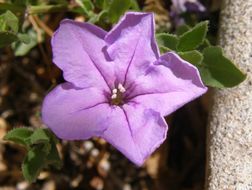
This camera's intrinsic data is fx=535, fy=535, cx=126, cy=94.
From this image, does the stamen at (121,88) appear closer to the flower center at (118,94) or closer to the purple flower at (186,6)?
the flower center at (118,94)

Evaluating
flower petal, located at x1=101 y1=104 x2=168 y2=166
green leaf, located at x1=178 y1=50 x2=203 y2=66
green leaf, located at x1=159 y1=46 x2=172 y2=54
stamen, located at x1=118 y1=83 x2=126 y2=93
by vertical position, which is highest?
green leaf, located at x1=159 y1=46 x2=172 y2=54

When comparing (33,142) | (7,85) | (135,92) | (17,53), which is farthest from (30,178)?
(7,85)

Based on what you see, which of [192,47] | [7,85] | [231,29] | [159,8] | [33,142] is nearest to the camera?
[33,142]

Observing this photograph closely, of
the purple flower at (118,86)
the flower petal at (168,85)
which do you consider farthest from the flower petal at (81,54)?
the flower petal at (168,85)

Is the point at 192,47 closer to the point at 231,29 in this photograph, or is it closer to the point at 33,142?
the point at 231,29

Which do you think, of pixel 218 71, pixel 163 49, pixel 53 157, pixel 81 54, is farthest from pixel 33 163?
pixel 218 71

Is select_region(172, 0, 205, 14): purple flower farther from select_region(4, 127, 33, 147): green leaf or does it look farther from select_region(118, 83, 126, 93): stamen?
select_region(4, 127, 33, 147): green leaf

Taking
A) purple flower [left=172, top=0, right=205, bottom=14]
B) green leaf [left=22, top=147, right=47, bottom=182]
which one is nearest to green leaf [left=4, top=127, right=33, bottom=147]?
green leaf [left=22, top=147, right=47, bottom=182]
